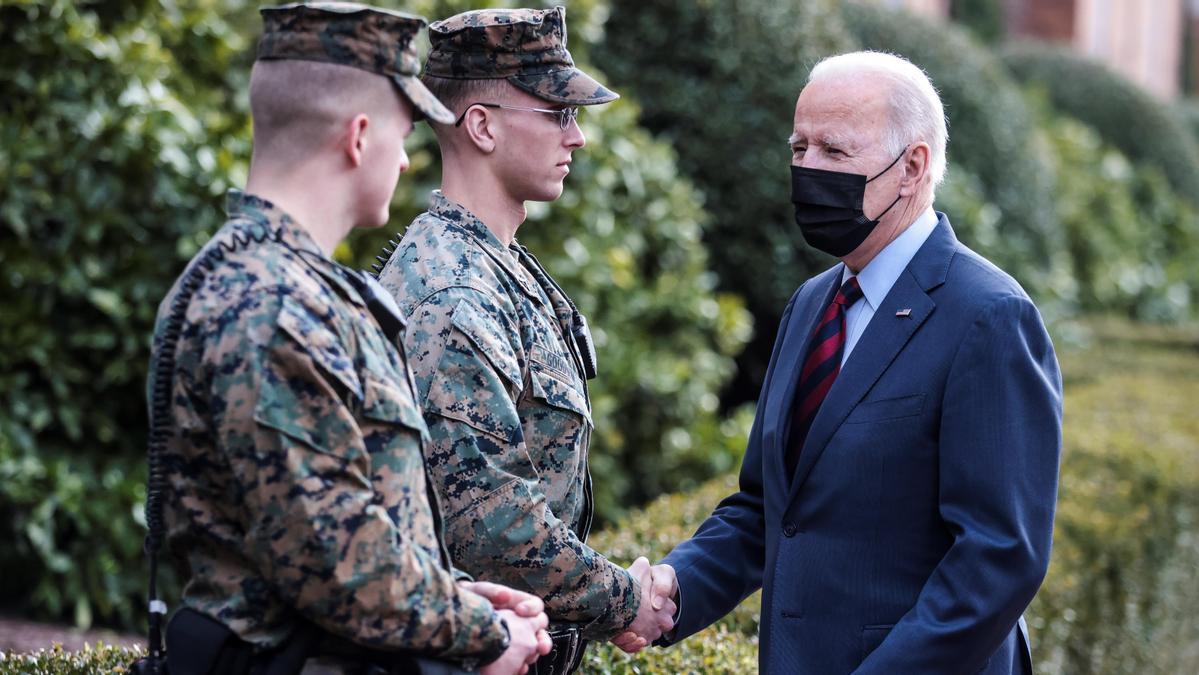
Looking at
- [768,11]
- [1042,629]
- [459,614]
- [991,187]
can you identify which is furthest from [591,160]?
[991,187]

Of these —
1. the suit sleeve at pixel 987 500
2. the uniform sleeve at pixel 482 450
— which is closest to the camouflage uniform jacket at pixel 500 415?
the uniform sleeve at pixel 482 450

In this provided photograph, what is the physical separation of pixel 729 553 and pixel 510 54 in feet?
4.30

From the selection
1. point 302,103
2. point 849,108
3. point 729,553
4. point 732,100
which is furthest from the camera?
point 732,100

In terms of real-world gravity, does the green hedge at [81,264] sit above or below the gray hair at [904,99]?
below

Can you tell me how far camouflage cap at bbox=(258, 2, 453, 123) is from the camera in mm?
1983

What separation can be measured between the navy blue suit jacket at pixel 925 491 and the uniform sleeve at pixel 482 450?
21.7 inches

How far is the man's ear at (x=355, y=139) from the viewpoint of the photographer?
1.99 metres

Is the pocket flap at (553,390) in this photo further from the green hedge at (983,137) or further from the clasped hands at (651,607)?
the green hedge at (983,137)

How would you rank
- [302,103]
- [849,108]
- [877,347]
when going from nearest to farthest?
[302,103], [877,347], [849,108]

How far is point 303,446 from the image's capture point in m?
1.86

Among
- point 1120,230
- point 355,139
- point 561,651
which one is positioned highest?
point 355,139

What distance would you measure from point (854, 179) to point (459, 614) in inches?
53.7

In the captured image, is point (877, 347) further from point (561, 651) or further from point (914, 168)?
point (561, 651)

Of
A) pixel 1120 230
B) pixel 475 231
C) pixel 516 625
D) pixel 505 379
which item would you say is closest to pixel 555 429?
pixel 505 379
